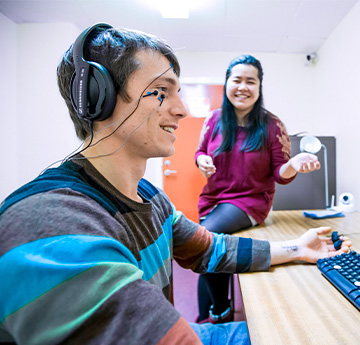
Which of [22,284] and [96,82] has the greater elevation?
[96,82]

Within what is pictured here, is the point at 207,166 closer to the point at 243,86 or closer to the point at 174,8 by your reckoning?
the point at 243,86

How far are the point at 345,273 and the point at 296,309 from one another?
0.17 metres

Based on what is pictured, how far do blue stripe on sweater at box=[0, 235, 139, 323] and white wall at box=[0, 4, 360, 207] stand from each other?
2106 mm

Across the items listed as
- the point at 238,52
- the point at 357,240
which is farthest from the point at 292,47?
the point at 357,240

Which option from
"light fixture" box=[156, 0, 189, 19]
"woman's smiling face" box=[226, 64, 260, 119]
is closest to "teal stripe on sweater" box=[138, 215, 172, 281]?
"woman's smiling face" box=[226, 64, 260, 119]

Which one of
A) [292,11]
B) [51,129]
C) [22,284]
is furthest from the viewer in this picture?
[51,129]

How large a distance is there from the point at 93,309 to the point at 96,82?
1.36 ft

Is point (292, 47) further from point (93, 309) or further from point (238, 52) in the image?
point (93, 309)

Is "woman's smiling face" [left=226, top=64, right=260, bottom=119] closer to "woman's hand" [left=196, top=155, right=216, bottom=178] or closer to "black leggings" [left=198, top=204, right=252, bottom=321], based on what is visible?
"woman's hand" [left=196, top=155, right=216, bottom=178]

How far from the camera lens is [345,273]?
0.56 metres

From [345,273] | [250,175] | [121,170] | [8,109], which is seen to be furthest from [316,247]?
[8,109]

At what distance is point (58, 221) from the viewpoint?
0.32 metres

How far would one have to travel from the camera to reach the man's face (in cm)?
53

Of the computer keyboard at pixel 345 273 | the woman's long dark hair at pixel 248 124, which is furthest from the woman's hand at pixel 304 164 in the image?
the computer keyboard at pixel 345 273
